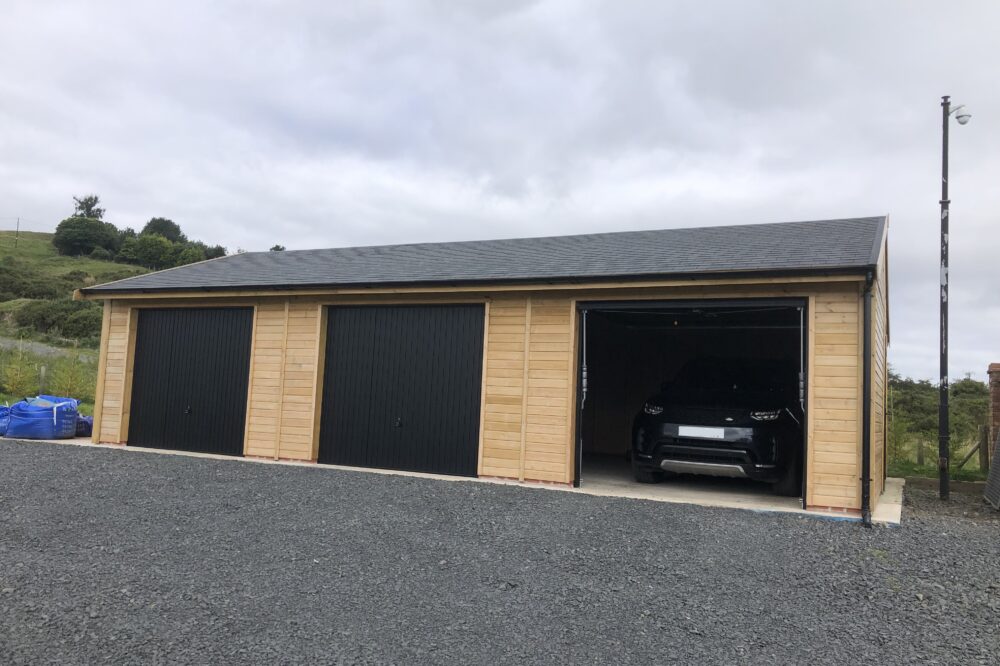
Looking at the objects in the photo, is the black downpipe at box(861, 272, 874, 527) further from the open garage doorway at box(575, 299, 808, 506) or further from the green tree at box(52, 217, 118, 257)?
the green tree at box(52, 217, 118, 257)

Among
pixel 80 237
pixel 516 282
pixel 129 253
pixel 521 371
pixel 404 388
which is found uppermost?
pixel 80 237

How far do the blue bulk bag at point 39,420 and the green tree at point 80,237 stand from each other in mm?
58254

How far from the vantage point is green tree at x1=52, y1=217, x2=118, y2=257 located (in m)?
58.6

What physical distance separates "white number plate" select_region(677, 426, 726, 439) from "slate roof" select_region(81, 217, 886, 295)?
164 centimetres

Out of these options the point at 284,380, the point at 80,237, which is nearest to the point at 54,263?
the point at 80,237

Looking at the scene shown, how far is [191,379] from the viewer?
9.39 metres

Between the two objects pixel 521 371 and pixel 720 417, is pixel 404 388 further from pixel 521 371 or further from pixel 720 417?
pixel 720 417

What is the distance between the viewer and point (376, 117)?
42.8 feet

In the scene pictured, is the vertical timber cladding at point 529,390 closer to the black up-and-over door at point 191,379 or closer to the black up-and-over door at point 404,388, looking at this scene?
the black up-and-over door at point 404,388

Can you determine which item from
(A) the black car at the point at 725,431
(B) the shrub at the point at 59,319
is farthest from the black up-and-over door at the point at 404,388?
(B) the shrub at the point at 59,319

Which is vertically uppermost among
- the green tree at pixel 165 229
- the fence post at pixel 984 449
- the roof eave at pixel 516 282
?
the green tree at pixel 165 229

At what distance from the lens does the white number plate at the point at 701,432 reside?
256 inches

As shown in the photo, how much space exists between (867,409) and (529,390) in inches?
138

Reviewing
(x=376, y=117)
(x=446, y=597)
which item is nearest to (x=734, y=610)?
(x=446, y=597)
